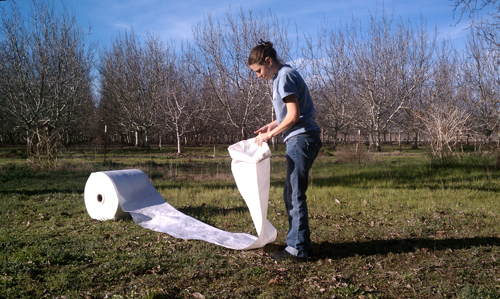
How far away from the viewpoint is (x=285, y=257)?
10.2ft

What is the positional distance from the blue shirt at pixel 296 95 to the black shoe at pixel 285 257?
1087 millimetres

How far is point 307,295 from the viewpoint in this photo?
2.39 meters

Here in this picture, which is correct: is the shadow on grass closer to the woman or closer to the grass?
the grass

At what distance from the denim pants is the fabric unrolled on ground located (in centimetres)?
24

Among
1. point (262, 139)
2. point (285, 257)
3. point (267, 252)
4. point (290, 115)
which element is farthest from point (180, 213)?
point (290, 115)

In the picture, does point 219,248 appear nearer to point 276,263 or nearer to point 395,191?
point 276,263

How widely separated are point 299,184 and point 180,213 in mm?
2405

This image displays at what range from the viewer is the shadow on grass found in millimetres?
3359

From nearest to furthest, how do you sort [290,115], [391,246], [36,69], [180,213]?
[290,115], [391,246], [180,213], [36,69]

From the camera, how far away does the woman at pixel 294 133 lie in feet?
9.40

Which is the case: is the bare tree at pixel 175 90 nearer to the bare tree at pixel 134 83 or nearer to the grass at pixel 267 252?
the bare tree at pixel 134 83

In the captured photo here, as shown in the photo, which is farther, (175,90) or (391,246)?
(175,90)

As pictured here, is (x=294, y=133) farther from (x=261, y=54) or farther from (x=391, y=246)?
(x=391, y=246)

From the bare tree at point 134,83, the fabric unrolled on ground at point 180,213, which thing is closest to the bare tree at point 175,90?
the bare tree at point 134,83
